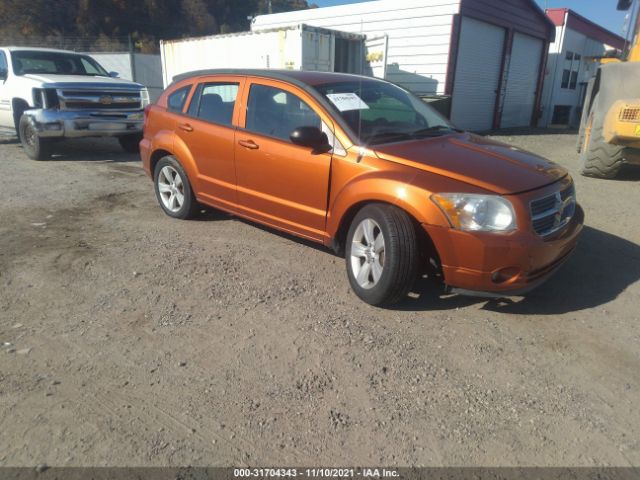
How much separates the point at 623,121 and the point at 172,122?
583 cm

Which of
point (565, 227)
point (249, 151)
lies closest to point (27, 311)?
point (249, 151)

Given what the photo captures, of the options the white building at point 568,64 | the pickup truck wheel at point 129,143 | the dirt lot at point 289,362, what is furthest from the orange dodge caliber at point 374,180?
the white building at point 568,64

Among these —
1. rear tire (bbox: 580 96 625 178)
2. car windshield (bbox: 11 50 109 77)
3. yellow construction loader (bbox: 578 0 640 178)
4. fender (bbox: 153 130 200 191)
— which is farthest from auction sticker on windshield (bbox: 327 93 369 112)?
car windshield (bbox: 11 50 109 77)

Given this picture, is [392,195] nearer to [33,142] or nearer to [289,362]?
[289,362]

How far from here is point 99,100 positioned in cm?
873

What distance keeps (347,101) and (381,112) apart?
0.32 m

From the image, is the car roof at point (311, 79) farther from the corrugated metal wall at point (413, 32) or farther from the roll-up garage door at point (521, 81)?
the roll-up garage door at point (521, 81)

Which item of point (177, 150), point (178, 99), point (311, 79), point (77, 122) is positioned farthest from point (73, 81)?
point (311, 79)

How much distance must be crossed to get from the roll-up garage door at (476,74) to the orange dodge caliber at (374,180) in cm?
1030

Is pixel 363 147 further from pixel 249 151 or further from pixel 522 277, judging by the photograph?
pixel 522 277

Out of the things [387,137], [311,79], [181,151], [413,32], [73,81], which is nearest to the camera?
[387,137]

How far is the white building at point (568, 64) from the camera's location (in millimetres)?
19328

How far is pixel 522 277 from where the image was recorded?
3.23 m

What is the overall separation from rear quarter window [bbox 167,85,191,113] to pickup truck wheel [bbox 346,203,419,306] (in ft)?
8.86
